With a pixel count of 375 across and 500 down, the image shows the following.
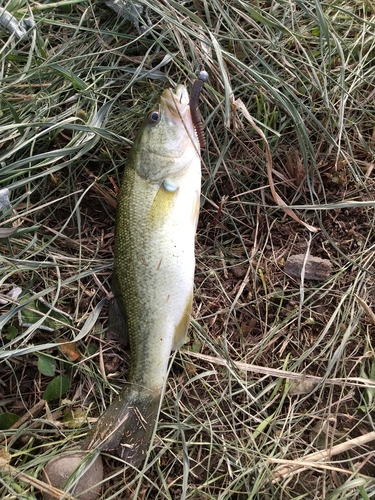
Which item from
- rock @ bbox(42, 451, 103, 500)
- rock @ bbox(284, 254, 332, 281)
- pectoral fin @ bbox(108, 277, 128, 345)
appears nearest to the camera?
rock @ bbox(42, 451, 103, 500)

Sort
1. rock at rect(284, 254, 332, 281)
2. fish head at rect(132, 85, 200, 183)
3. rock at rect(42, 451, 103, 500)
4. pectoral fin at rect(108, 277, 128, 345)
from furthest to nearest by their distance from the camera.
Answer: rock at rect(284, 254, 332, 281), pectoral fin at rect(108, 277, 128, 345), fish head at rect(132, 85, 200, 183), rock at rect(42, 451, 103, 500)

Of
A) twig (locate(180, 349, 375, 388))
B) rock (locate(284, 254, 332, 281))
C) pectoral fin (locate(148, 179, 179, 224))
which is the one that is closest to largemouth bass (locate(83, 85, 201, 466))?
pectoral fin (locate(148, 179, 179, 224))

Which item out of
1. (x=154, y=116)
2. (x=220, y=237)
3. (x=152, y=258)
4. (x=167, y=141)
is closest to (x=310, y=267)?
(x=220, y=237)

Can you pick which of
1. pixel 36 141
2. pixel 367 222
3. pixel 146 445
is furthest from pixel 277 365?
pixel 36 141

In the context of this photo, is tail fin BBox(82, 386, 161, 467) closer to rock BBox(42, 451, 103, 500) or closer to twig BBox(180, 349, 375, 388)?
rock BBox(42, 451, 103, 500)

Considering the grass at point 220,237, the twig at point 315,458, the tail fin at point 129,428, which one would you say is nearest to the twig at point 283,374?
the grass at point 220,237

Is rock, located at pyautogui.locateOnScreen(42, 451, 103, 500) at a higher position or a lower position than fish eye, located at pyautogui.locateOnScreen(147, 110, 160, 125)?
lower

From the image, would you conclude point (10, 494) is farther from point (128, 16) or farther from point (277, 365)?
point (128, 16)

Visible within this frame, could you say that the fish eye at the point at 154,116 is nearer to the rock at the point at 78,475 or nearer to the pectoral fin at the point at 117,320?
the pectoral fin at the point at 117,320
